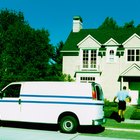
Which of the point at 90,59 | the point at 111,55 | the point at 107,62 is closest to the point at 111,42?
the point at 111,55

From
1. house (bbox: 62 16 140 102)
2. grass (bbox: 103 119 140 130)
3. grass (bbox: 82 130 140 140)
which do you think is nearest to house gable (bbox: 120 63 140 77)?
house (bbox: 62 16 140 102)

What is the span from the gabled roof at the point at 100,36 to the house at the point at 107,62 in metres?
0.12

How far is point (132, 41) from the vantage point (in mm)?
36375

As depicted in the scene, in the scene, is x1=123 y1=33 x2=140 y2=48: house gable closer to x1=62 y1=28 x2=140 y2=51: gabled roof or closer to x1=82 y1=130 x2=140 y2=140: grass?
x1=62 y1=28 x2=140 y2=51: gabled roof

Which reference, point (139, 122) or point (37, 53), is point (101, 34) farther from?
point (139, 122)

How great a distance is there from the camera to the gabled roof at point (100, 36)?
1544 inches

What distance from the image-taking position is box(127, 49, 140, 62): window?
36.3 meters

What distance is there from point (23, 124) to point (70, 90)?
3486 mm

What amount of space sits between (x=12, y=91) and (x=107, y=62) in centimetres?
2321

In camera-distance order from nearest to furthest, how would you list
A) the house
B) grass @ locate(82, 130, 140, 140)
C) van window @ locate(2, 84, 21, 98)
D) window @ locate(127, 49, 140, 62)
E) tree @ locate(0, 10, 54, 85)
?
grass @ locate(82, 130, 140, 140) → van window @ locate(2, 84, 21, 98) → tree @ locate(0, 10, 54, 85) → the house → window @ locate(127, 49, 140, 62)

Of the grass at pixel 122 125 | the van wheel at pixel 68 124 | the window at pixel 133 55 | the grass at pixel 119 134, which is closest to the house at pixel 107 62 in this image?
the window at pixel 133 55

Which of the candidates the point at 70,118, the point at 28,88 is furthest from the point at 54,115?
the point at 28,88

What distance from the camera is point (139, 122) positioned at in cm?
1814

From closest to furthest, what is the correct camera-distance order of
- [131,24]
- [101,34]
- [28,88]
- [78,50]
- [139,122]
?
1. [28,88]
2. [139,122]
3. [78,50]
4. [101,34]
5. [131,24]
